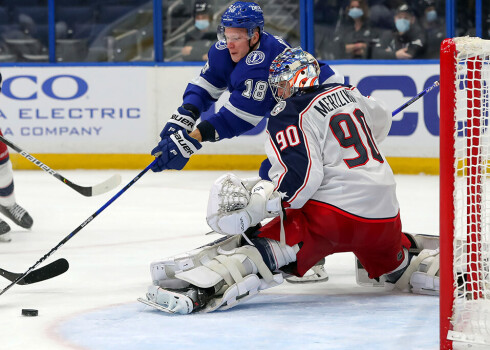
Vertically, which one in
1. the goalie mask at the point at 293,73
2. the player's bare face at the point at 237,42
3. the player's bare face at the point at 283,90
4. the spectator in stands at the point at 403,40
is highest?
the spectator in stands at the point at 403,40

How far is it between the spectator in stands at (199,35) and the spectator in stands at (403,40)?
4.01 feet

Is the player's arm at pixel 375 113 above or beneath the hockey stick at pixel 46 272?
above

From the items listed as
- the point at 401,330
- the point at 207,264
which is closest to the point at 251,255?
the point at 207,264

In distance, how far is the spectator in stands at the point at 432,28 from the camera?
6785 millimetres

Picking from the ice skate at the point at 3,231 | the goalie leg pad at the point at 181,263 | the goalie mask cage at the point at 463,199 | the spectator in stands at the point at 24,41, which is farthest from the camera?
the spectator in stands at the point at 24,41

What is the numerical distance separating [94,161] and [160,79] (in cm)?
76

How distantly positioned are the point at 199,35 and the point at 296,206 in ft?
14.5

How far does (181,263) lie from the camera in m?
2.98

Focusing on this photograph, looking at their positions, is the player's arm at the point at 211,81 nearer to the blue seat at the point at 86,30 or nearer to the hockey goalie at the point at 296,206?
the hockey goalie at the point at 296,206

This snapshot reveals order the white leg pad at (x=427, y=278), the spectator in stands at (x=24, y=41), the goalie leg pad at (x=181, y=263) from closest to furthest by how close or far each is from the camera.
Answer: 1. the goalie leg pad at (x=181, y=263)
2. the white leg pad at (x=427, y=278)
3. the spectator in stands at (x=24, y=41)

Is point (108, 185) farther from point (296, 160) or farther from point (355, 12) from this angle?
point (355, 12)

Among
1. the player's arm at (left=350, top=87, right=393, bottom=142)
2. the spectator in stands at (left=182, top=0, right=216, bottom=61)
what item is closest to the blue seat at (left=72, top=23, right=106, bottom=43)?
the spectator in stands at (left=182, top=0, right=216, bottom=61)

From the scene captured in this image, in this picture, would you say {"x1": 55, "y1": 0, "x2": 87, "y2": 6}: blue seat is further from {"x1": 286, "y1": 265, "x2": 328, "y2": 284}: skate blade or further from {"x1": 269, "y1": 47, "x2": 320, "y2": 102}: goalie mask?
{"x1": 269, "y1": 47, "x2": 320, "y2": 102}: goalie mask

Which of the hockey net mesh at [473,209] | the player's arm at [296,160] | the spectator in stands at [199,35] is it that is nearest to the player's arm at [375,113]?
the player's arm at [296,160]
